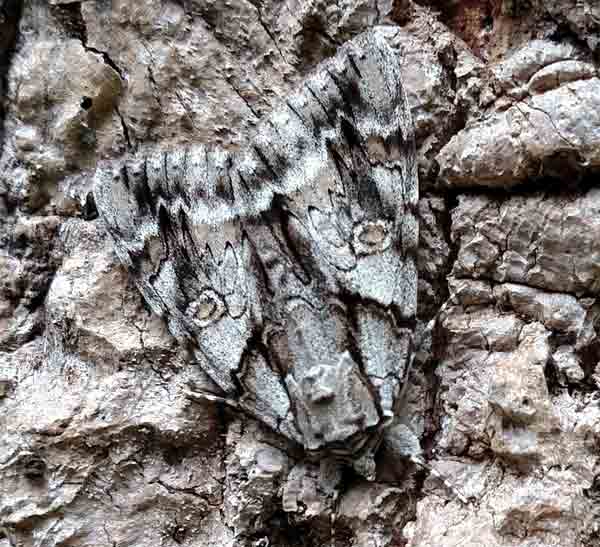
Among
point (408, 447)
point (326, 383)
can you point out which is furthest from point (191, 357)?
point (408, 447)

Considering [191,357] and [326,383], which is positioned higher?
[191,357]

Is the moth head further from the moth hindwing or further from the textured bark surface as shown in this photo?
the textured bark surface

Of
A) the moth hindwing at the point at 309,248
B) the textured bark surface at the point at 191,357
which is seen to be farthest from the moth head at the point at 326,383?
the textured bark surface at the point at 191,357

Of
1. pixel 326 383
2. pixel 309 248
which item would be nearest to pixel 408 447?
pixel 326 383

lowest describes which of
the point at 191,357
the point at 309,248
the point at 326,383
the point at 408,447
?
the point at 408,447

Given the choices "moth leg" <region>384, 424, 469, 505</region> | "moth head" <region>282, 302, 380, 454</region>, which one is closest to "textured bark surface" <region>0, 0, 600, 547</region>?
"moth leg" <region>384, 424, 469, 505</region>

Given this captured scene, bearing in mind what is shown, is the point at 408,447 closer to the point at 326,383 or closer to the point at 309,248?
the point at 326,383

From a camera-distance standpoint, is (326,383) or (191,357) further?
(191,357)
